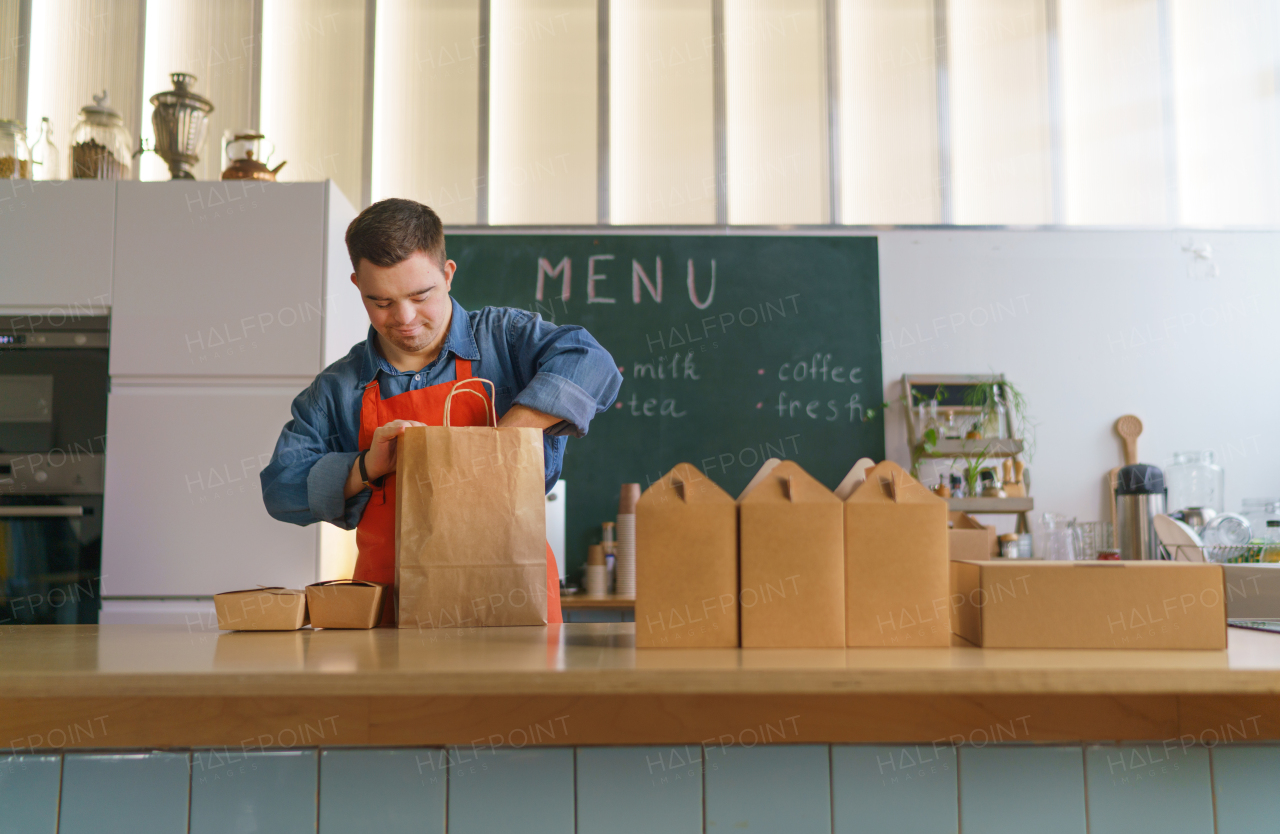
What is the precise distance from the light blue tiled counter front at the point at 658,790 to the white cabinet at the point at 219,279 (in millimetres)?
1758

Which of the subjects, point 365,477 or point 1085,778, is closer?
point 1085,778

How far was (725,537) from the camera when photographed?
915mm

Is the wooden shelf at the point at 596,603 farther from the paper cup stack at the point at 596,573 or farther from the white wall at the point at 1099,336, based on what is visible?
the white wall at the point at 1099,336

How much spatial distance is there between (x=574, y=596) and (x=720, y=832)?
2.05 meters

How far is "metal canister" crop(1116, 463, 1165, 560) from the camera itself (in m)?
2.57

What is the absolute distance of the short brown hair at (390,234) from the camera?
1.34m

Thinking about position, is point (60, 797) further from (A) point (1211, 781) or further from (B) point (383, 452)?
(A) point (1211, 781)

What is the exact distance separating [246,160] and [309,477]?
5.95ft

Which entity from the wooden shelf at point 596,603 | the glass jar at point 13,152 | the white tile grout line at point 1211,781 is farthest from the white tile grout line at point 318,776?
the glass jar at point 13,152

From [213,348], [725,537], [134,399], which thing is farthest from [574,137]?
[725,537]

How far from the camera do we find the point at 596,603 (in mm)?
2877

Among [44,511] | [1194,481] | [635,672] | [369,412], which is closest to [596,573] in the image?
[44,511]

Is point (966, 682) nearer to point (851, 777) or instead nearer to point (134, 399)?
point (851, 777)

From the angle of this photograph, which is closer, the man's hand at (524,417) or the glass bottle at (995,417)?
the man's hand at (524,417)
